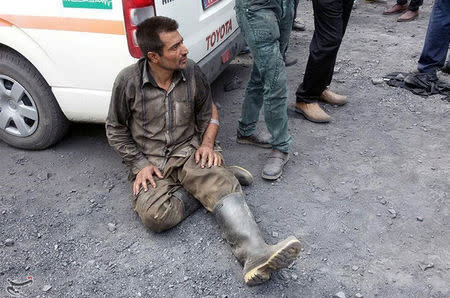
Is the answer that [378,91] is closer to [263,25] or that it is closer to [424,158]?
[424,158]

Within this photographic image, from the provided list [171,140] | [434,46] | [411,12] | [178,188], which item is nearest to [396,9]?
[411,12]

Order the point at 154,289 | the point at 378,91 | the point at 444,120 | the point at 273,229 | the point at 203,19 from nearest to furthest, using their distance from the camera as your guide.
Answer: the point at 154,289, the point at 273,229, the point at 203,19, the point at 444,120, the point at 378,91

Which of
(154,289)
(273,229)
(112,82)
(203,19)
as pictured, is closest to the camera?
(154,289)

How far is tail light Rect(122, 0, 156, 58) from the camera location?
2674mm

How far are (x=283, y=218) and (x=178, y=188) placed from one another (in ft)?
2.28

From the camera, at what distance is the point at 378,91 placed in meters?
4.54

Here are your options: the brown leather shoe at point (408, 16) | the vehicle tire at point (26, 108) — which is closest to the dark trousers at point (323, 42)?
the vehicle tire at point (26, 108)

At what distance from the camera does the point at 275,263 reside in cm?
227

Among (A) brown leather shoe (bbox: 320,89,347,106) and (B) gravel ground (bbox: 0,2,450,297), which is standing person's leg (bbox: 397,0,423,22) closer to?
(B) gravel ground (bbox: 0,2,450,297)

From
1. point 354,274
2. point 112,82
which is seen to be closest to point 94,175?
point 112,82

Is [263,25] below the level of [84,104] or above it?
above

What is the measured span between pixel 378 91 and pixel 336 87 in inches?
16.1

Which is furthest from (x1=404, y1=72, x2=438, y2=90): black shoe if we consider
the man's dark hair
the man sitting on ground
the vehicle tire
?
the vehicle tire

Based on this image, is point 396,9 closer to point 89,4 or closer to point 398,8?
point 398,8
